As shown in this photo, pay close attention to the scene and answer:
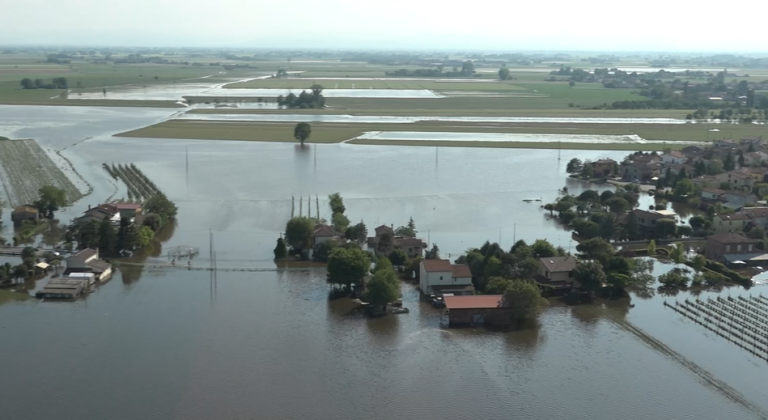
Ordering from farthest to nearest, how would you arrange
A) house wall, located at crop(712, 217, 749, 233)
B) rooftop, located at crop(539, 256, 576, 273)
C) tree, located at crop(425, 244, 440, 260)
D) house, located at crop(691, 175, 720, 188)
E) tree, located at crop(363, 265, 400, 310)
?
house, located at crop(691, 175, 720, 188)
house wall, located at crop(712, 217, 749, 233)
tree, located at crop(425, 244, 440, 260)
rooftop, located at crop(539, 256, 576, 273)
tree, located at crop(363, 265, 400, 310)

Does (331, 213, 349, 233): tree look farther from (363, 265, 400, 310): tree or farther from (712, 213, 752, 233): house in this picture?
(712, 213, 752, 233): house

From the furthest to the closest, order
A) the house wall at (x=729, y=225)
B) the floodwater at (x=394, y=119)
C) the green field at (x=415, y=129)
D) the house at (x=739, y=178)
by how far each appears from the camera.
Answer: the floodwater at (x=394, y=119)
the green field at (x=415, y=129)
the house at (x=739, y=178)
the house wall at (x=729, y=225)

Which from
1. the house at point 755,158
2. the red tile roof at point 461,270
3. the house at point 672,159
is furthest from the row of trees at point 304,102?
the red tile roof at point 461,270

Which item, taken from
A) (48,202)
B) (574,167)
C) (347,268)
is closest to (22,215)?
(48,202)

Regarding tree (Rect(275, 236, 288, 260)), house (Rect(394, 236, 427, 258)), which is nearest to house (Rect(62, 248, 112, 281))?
tree (Rect(275, 236, 288, 260))

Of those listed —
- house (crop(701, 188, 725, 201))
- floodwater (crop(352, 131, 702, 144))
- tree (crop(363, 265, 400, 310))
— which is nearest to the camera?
tree (crop(363, 265, 400, 310))

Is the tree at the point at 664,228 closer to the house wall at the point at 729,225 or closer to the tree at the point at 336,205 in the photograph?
the house wall at the point at 729,225

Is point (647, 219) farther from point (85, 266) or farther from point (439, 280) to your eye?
point (85, 266)

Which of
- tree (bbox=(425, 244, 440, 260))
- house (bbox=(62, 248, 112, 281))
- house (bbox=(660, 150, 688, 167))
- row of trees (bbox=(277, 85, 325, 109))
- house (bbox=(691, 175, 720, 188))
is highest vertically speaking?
row of trees (bbox=(277, 85, 325, 109))
